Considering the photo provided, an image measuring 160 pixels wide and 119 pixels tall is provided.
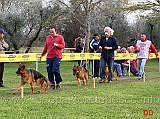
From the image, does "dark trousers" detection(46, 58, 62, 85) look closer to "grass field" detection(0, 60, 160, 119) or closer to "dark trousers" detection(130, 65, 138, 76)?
"grass field" detection(0, 60, 160, 119)

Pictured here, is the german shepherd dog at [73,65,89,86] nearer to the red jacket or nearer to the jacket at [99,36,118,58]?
the jacket at [99,36,118,58]

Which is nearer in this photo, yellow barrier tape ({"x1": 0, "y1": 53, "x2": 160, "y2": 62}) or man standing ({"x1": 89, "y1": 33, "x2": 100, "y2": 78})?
yellow barrier tape ({"x1": 0, "y1": 53, "x2": 160, "y2": 62})

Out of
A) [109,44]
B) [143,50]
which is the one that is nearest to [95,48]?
[143,50]

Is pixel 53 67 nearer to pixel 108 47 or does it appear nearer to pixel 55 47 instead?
pixel 55 47

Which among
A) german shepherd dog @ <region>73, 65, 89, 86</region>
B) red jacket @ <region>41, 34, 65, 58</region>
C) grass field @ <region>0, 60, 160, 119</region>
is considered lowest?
grass field @ <region>0, 60, 160, 119</region>

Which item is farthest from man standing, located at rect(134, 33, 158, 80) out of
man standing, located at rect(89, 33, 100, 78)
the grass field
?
the grass field

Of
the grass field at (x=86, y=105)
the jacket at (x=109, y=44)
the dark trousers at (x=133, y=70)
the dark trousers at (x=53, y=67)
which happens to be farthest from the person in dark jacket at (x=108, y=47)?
the dark trousers at (x=133, y=70)

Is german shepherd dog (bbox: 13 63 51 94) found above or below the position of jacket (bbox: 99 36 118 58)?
below

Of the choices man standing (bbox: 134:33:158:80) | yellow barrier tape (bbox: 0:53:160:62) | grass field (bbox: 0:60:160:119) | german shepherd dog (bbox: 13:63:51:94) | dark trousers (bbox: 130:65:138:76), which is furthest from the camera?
dark trousers (bbox: 130:65:138:76)

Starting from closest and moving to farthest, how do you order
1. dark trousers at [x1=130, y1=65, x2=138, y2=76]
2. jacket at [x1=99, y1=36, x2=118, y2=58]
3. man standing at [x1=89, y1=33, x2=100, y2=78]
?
1. jacket at [x1=99, y1=36, x2=118, y2=58]
2. man standing at [x1=89, y1=33, x2=100, y2=78]
3. dark trousers at [x1=130, y1=65, x2=138, y2=76]

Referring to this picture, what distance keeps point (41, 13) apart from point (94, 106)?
920 inches

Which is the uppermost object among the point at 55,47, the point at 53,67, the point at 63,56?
the point at 55,47

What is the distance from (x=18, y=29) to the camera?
97.2 ft

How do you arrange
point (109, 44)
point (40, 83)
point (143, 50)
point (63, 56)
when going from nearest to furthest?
point (40, 83), point (109, 44), point (143, 50), point (63, 56)
